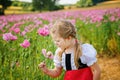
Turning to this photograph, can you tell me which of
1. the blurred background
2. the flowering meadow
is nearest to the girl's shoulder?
the flowering meadow

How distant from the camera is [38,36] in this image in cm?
184

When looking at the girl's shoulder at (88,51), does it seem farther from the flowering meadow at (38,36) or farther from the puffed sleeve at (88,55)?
the flowering meadow at (38,36)

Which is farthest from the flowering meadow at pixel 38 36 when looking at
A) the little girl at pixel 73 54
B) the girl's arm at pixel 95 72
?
the girl's arm at pixel 95 72

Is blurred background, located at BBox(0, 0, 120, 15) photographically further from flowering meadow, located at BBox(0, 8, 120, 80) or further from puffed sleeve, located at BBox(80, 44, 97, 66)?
puffed sleeve, located at BBox(80, 44, 97, 66)

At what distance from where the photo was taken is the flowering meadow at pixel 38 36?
178cm

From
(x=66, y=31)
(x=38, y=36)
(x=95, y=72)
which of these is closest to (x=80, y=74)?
(x=95, y=72)

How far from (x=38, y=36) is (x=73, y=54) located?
1.52ft

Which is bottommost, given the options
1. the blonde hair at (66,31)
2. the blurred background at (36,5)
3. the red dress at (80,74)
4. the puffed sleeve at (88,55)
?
the red dress at (80,74)

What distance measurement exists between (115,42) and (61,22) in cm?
79

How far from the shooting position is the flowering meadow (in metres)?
1.78

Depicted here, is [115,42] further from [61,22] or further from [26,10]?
[61,22]

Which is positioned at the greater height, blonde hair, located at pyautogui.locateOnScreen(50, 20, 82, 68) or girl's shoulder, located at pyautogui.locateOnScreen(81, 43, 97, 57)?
blonde hair, located at pyautogui.locateOnScreen(50, 20, 82, 68)

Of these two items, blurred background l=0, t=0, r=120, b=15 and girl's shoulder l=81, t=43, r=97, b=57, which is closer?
girl's shoulder l=81, t=43, r=97, b=57

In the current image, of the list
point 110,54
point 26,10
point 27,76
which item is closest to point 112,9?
point 110,54
